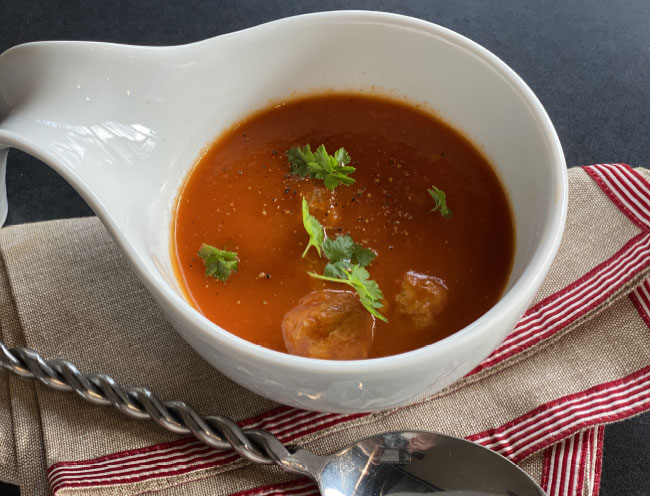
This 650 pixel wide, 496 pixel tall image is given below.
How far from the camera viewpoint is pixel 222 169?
4.86ft

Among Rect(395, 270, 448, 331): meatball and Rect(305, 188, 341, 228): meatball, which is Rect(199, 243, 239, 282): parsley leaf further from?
Rect(395, 270, 448, 331): meatball

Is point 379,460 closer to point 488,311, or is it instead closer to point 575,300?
point 488,311

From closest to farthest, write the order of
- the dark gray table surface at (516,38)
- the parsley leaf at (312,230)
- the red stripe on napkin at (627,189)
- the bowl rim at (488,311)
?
1. the bowl rim at (488,311)
2. the parsley leaf at (312,230)
3. the red stripe on napkin at (627,189)
4. the dark gray table surface at (516,38)

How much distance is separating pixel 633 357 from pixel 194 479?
79cm

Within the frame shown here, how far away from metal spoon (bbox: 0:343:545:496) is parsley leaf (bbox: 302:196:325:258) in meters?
0.32

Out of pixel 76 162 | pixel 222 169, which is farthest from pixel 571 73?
pixel 76 162

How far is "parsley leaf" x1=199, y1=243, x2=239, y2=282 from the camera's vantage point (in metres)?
1.32

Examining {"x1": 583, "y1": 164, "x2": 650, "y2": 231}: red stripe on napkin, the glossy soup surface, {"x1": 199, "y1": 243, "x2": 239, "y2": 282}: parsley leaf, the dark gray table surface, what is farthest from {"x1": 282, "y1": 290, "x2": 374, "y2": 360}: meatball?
the dark gray table surface

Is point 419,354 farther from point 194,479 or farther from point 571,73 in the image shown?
point 571,73

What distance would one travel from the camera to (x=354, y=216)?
139 centimetres

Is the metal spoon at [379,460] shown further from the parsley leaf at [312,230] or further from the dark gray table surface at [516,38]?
the dark gray table surface at [516,38]

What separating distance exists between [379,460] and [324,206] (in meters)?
0.45

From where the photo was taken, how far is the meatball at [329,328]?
121 centimetres

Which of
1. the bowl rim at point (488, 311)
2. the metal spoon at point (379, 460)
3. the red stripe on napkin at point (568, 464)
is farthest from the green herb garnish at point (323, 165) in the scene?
the red stripe on napkin at point (568, 464)
